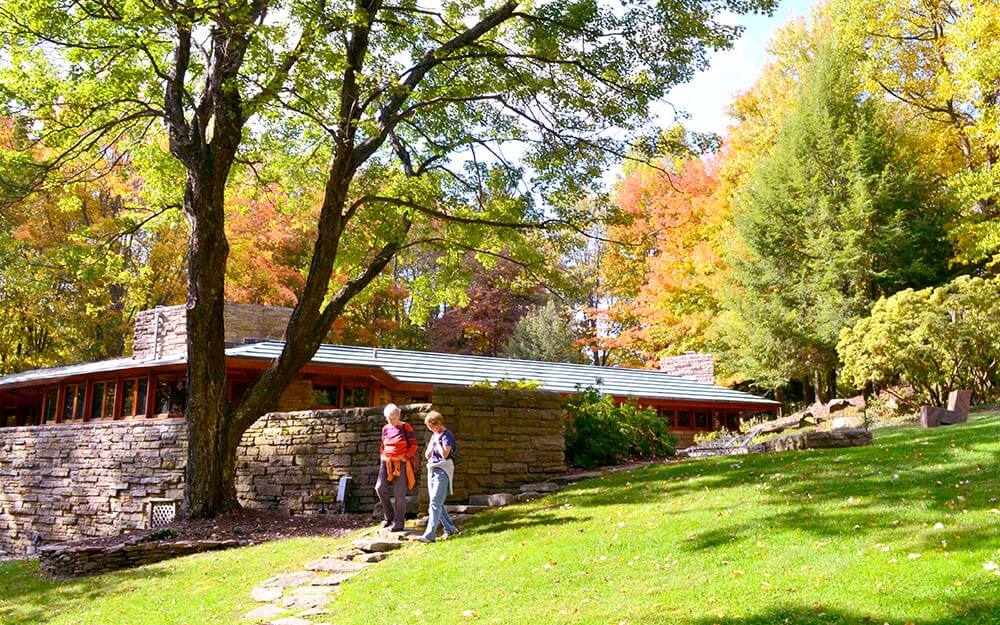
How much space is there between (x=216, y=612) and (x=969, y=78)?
2030 cm

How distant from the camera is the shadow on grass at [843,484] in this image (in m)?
7.52

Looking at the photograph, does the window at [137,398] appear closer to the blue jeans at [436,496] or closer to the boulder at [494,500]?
the boulder at [494,500]

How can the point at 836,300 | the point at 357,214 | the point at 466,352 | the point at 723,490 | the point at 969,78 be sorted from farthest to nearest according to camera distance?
the point at 466,352
the point at 836,300
the point at 969,78
the point at 357,214
the point at 723,490

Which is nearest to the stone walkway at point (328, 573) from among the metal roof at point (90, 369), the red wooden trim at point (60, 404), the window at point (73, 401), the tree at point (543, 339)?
the metal roof at point (90, 369)

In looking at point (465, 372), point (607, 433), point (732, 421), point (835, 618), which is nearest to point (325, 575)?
point (835, 618)

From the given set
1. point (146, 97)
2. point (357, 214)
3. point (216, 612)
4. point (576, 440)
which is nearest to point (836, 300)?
point (576, 440)

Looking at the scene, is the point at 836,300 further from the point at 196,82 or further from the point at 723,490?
the point at 196,82

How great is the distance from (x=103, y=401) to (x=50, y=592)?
10577 mm

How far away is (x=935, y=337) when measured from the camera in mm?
17688

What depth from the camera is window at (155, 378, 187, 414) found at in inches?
730

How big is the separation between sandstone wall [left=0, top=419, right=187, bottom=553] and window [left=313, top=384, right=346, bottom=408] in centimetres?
349

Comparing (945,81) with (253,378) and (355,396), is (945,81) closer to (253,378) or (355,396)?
(355,396)

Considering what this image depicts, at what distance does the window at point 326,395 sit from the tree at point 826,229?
1419 cm

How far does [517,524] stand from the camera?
1007 cm
